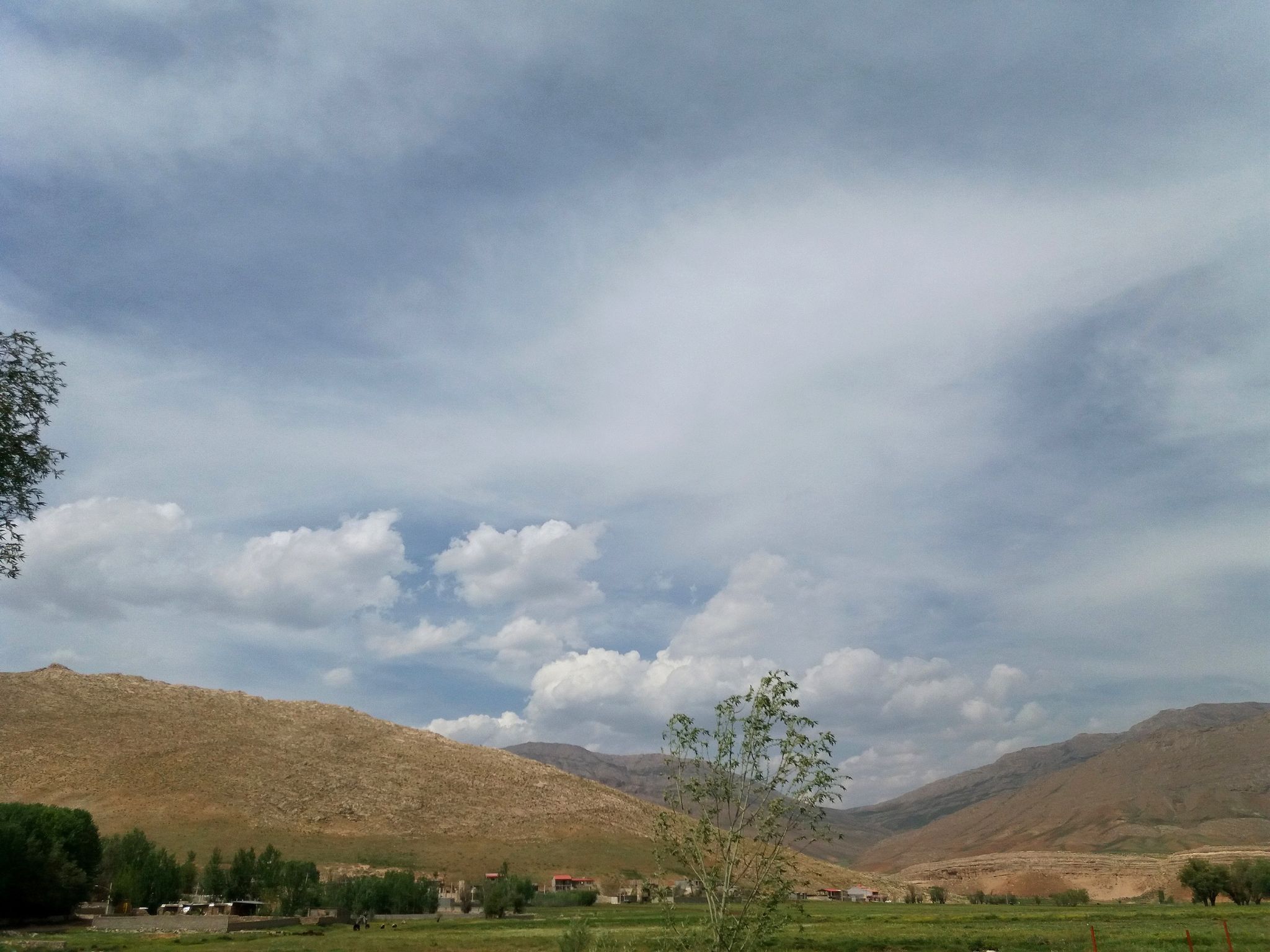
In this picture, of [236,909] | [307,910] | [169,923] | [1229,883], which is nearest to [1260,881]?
[1229,883]

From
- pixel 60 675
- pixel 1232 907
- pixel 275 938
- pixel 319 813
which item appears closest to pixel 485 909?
pixel 275 938

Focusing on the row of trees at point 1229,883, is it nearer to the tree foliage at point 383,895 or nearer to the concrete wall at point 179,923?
the tree foliage at point 383,895

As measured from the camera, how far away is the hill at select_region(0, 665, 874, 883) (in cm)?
11112

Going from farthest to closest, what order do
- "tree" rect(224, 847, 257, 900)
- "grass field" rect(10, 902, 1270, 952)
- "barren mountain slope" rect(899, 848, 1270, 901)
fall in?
"barren mountain slope" rect(899, 848, 1270, 901) < "tree" rect(224, 847, 257, 900) < "grass field" rect(10, 902, 1270, 952)

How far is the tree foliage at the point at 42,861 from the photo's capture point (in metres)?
61.6

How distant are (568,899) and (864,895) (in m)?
59.5

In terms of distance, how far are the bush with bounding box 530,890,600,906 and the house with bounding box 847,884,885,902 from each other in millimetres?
50654

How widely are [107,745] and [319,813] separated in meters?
32.7

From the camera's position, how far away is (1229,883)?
96375 mm

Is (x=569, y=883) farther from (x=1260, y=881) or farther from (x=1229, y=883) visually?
(x=1260, y=881)

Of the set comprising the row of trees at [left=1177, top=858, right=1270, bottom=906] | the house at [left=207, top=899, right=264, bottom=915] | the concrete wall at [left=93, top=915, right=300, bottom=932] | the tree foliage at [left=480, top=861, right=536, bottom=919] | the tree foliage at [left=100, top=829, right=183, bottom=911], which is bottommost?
the row of trees at [left=1177, top=858, right=1270, bottom=906]

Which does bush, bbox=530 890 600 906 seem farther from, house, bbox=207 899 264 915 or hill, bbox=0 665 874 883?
house, bbox=207 899 264 915

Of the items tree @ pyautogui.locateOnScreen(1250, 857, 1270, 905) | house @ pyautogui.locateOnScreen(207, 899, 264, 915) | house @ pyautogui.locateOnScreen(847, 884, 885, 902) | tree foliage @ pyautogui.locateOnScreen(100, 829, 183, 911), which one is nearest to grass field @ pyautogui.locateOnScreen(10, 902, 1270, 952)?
house @ pyautogui.locateOnScreen(207, 899, 264, 915)

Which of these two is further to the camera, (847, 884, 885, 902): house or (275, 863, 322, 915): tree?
(847, 884, 885, 902): house
